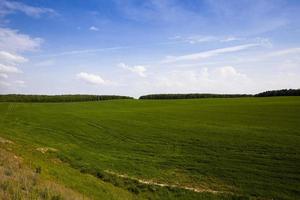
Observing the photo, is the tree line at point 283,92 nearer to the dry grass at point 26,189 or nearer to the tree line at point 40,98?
the tree line at point 40,98

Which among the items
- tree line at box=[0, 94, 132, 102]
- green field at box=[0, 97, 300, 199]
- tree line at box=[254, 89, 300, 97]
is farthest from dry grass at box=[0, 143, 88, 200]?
tree line at box=[254, 89, 300, 97]

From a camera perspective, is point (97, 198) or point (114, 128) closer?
point (97, 198)

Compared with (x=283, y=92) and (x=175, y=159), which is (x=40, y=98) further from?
(x=175, y=159)

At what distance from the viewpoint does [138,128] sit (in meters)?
39.3

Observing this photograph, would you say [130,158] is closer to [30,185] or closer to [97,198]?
[97,198]

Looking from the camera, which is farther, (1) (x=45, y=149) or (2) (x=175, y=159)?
(1) (x=45, y=149)

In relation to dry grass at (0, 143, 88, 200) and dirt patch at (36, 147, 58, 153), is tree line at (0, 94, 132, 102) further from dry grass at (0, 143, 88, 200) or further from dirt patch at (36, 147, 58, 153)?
dry grass at (0, 143, 88, 200)

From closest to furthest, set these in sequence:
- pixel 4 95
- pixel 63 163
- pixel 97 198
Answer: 1. pixel 97 198
2. pixel 63 163
3. pixel 4 95

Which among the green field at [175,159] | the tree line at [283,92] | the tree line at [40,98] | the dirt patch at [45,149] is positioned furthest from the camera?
the tree line at [40,98]

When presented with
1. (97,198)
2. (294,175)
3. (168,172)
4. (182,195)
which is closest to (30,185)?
(97,198)

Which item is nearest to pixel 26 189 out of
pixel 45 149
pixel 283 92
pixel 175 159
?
pixel 175 159

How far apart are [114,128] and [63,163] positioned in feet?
57.2

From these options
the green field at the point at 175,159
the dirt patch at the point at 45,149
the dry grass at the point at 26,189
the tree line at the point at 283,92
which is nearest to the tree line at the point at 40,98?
the tree line at the point at 283,92

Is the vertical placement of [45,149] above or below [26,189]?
below
